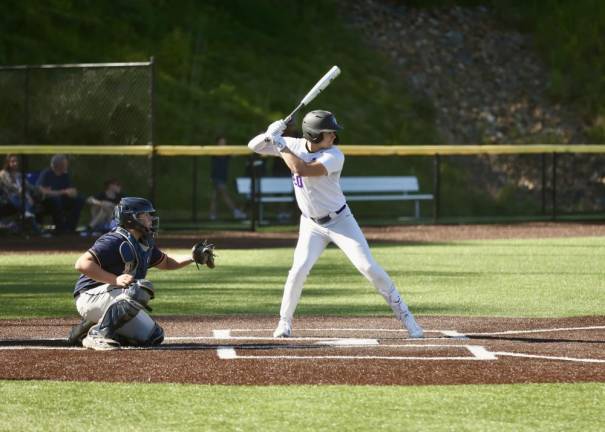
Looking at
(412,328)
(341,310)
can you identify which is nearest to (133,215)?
(412,328)

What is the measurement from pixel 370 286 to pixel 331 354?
5943mm

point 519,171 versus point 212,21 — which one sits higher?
point 212,21

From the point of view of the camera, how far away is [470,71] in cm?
3684

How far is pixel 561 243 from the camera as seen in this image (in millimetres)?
21547

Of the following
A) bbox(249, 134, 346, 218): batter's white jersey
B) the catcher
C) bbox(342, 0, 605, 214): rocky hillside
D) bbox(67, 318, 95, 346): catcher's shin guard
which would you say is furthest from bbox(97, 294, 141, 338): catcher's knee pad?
bbox(342, 0, 605, 214): rocky hillside

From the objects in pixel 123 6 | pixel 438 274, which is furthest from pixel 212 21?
pixel 438 274

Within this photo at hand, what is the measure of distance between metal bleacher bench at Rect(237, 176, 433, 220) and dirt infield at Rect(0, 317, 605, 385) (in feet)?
48.1

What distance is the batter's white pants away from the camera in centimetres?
1039

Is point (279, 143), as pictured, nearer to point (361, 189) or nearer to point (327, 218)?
point (327, 218)

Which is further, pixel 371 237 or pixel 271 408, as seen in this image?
pixel 371 237

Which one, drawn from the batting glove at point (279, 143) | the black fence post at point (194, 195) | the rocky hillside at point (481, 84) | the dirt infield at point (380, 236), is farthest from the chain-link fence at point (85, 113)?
the batting glove at point (279, 143)

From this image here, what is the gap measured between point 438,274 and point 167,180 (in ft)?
37.8

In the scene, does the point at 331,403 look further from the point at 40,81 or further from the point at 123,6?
the point at 123,6

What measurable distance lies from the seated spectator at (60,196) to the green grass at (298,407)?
46.5 ft
